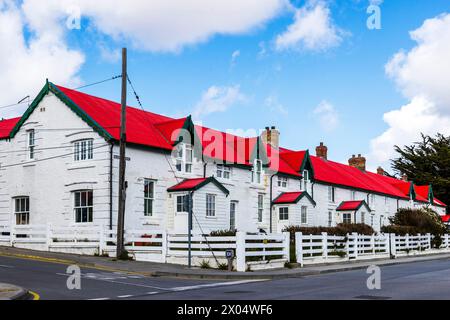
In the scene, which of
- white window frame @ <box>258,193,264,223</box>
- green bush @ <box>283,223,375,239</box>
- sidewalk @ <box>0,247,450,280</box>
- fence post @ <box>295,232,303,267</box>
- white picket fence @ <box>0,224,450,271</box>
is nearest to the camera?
sidewalk @ <box>0,247,450,280</box>

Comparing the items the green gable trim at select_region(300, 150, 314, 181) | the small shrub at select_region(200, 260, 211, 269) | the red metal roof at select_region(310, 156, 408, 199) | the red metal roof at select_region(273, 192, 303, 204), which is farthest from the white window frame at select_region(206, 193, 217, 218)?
the red metal roof at select_region(310, 156, 408, 199)

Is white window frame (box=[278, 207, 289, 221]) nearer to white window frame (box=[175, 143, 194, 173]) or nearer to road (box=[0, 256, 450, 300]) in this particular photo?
white window frame (box=[175, 143, 194, 173])

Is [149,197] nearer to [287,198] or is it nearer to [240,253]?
[240,253]

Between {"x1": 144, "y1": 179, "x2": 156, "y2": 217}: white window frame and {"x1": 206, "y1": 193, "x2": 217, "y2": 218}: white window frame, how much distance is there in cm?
317

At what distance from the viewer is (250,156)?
38969mm

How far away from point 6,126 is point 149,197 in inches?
514

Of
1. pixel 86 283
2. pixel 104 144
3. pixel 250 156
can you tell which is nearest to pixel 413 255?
pixel 250 156

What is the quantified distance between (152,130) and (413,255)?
2038 centimetres

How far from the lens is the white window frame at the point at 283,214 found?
41269 millimetres

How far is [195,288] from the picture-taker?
16891mm

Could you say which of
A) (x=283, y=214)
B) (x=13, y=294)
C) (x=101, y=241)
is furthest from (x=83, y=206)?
(x=13, y=294)

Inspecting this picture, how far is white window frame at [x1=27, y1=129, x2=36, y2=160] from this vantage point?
33.1 meters
